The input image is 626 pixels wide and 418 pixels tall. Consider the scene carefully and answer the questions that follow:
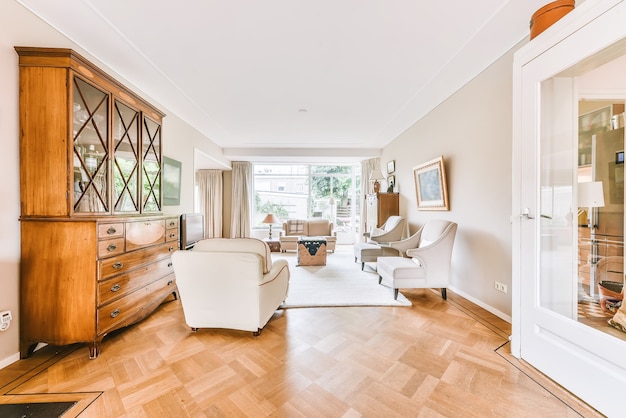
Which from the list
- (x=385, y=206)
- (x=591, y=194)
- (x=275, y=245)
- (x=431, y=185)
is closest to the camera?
(x=591, y=194)

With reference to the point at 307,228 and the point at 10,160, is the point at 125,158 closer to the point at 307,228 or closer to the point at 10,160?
the point at 10,160

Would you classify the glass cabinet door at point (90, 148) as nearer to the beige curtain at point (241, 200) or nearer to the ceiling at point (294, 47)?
the ceiling at point (294, 47)

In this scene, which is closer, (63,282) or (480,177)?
(63,282)

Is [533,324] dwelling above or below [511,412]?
above

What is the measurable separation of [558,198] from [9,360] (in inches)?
158

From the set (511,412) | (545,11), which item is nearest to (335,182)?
(545,11)

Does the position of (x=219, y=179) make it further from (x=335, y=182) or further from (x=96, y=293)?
(x=96, y=293)

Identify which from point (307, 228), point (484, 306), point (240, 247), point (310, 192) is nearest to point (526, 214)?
point (484, 306)

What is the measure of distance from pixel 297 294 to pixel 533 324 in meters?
2.30

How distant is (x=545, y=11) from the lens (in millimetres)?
1597

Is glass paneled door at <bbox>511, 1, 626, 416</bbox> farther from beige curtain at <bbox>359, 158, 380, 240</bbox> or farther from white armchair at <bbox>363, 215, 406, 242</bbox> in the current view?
beige curtain at <bbox>359, 158, 380, 240</bbox>

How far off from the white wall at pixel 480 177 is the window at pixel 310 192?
4.01 m

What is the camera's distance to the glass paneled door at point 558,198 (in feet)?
4.37

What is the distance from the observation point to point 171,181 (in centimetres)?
377
